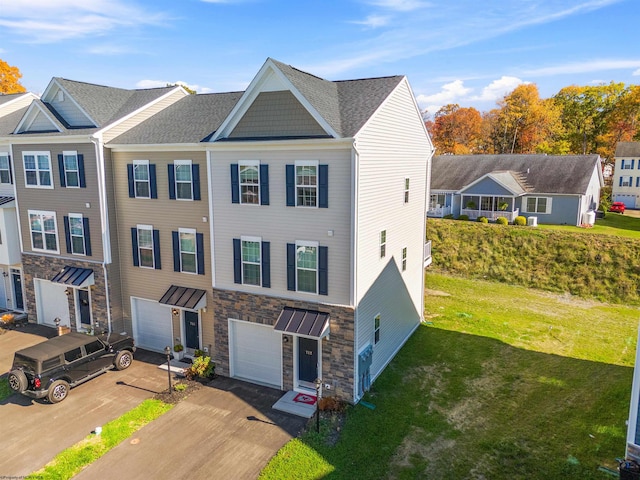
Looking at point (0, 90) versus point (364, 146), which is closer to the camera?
point (364, 146)

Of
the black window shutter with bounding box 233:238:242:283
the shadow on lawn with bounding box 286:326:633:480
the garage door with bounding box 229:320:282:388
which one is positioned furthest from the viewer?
the garage door with bounding box 229:320:282:388

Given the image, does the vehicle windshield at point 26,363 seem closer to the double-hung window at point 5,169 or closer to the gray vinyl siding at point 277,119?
the gray vinyl siding at point 277,119

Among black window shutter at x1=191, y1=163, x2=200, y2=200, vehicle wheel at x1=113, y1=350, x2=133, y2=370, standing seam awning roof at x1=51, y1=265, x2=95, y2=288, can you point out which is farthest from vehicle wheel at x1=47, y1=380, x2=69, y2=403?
black window shutter at x1=191, y1=163, x2=200, y2=200

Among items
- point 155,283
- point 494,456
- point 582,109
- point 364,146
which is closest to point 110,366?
point 155,283

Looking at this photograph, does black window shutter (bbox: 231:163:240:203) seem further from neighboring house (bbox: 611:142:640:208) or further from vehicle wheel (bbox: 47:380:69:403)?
neighboring house (bbox: 611:142:640:208)

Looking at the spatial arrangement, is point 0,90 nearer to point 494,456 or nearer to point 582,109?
point 494,456

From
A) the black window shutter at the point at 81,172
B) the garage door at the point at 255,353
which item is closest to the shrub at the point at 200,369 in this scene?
the garage door at the point at 255,353

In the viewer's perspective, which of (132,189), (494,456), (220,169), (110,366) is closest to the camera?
(494,456)
